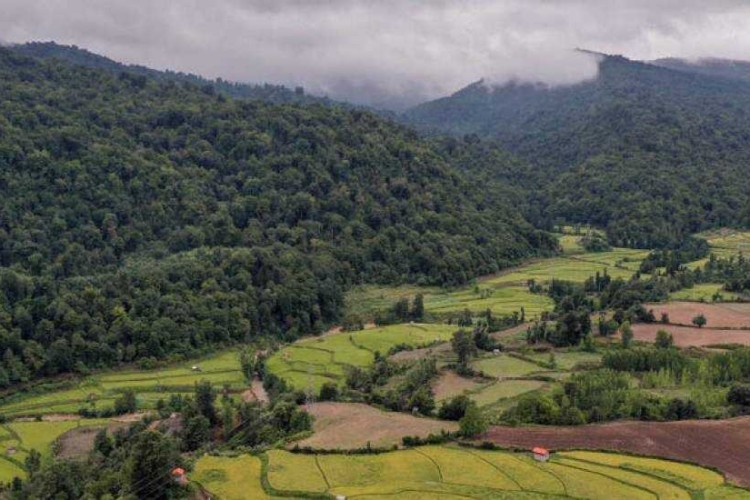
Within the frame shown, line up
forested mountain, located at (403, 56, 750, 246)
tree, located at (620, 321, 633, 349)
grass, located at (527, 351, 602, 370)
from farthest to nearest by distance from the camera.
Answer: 1. forested mountain, located at (403, 56, 750, 246)
2. tree, located at (620, 321, 633, 349)
3. grass, located at (527, 351, 602, 370)

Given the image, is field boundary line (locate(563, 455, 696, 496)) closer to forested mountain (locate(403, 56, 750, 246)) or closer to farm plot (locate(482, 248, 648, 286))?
farm plot (locate(482, 248, 648, 286))

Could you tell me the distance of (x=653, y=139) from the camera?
165250 millimetres

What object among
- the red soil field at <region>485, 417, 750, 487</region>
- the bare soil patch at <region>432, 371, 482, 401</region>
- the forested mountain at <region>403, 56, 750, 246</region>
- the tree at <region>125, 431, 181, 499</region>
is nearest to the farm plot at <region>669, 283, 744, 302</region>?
the bare soil patch at <region>432, 371, 482, 401</region>

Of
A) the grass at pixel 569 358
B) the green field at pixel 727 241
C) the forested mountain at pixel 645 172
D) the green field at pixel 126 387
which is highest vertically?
the forested mountain at pixel 645 172

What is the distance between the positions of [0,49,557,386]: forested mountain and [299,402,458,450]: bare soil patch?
88.8 feet

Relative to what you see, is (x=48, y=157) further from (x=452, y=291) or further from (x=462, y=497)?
(x=462, y=497)

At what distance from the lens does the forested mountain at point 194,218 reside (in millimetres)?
72438

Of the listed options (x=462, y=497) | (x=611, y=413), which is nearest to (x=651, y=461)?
(x=611, y=413)

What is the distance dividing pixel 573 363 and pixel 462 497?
87.8 feet

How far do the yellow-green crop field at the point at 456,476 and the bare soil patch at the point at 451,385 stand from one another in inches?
446

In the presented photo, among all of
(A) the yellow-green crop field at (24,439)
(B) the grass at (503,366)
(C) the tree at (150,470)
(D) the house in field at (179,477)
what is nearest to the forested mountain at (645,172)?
(B) the grass at (503,366)

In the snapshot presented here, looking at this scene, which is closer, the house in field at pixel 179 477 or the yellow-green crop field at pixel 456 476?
the yellow-green crop field at pixel 456 476

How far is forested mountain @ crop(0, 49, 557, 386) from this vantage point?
72.4 metres

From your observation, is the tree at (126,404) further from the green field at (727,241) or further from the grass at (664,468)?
the green field at (727,241)
